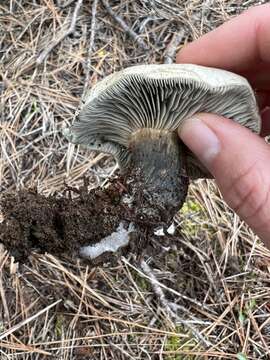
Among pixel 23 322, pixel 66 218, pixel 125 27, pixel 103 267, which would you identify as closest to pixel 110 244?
pixel 66 218

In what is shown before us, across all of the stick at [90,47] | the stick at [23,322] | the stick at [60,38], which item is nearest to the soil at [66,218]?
the stick at [23,322]

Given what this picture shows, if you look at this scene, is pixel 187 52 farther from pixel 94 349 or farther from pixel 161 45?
pixel 94 349

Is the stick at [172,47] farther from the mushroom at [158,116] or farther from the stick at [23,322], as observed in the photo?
the stick at [23,322]

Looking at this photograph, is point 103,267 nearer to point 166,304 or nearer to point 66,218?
point 166,304

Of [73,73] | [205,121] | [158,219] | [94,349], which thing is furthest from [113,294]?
[73,73]

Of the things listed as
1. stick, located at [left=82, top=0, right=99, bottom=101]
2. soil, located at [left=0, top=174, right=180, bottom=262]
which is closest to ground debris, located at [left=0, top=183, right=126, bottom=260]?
soil, located at [left=0, top=174, right=180, bottom=262]
